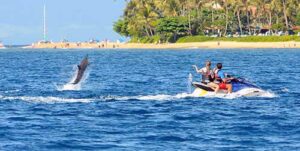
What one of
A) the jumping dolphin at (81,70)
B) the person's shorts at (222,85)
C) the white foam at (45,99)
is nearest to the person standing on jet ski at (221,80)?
the person's shorts at (222,85)

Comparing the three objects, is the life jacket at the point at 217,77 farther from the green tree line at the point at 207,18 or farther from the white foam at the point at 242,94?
the green tree line at the point at 207,18

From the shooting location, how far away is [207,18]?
178250mm

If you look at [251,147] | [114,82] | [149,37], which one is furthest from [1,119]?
[149,37]

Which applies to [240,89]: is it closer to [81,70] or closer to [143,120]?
[143,120]

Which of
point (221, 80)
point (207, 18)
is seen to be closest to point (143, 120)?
point (221, 80)

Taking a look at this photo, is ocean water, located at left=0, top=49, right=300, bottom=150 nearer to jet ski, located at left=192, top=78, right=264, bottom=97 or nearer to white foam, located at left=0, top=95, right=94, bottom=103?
white foam, located at left=0, top=95, right=94, bottom=103

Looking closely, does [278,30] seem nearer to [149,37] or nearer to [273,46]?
[273,46]

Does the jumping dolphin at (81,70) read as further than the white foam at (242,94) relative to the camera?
Yes

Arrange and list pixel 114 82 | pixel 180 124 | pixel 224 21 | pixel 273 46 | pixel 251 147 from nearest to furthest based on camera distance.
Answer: pixel 251 147, pixel 180 124, pixel 114 82, pixel 273 46, pixel 224 21

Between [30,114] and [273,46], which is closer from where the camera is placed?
[30,114]

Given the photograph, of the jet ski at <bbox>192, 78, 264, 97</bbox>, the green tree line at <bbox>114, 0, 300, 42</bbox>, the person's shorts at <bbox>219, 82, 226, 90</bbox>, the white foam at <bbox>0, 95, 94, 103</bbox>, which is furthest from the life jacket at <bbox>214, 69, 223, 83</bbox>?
the green tree line at <bbox>114, 0, 300, 42</bbox>

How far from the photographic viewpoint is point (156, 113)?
31719 millimetres

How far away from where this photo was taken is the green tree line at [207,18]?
16538 centimetres

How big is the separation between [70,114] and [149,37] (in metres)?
155
